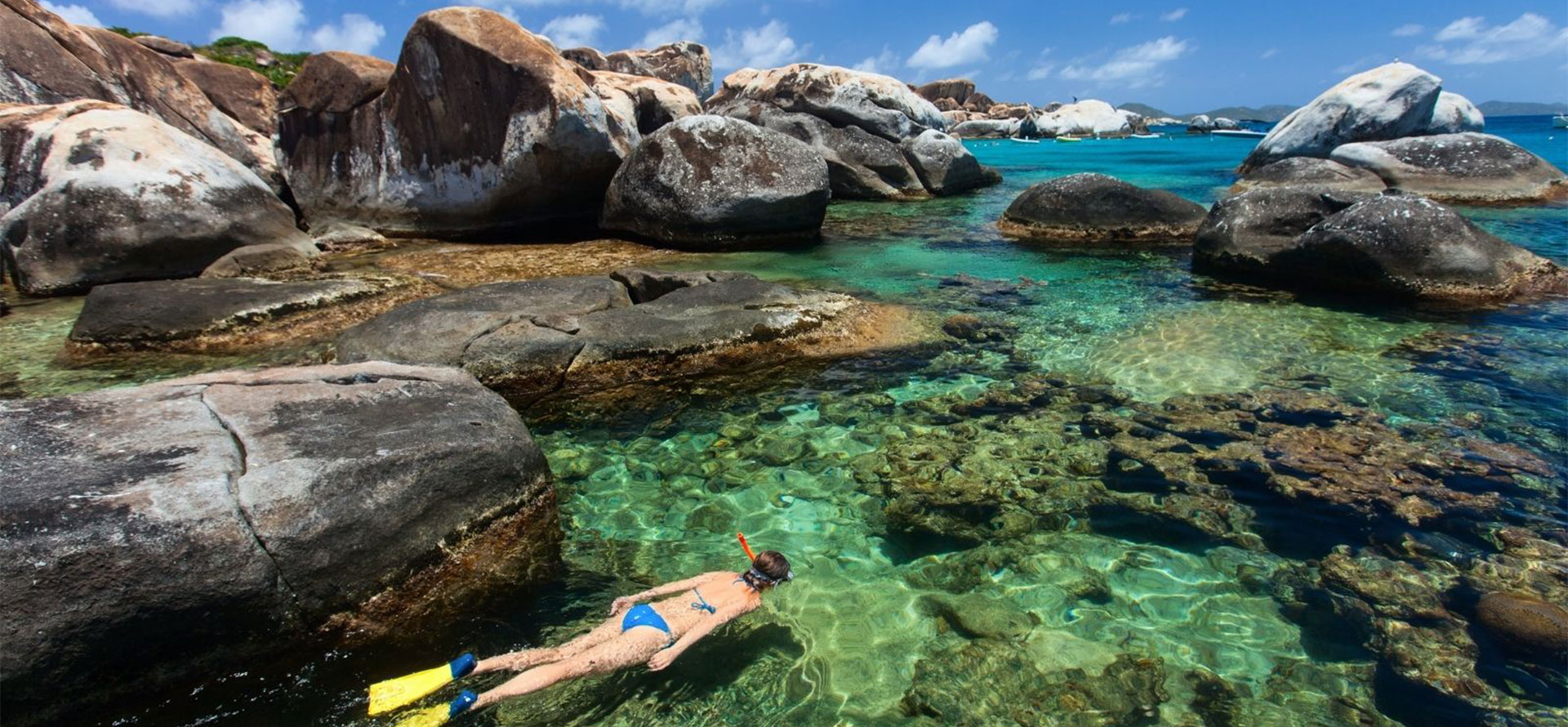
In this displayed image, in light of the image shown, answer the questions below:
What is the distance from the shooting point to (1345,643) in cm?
351

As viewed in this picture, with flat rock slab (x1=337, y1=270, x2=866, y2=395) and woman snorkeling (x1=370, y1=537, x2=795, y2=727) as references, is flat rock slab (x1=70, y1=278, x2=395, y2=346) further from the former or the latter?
woman snorkeling (x1=370, y1=537, x2=795, y2=727)

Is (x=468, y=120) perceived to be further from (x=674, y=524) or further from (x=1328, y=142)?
(x=1328, y=142)

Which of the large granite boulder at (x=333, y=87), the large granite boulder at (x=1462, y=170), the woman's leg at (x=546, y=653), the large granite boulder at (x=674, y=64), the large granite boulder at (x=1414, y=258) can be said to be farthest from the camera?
the large granite boulder at (x=674, y=64)

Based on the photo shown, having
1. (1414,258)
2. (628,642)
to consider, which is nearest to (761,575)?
(628,642)

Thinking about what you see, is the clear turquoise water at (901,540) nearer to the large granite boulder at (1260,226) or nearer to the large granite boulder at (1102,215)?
the large granite boulder at (1260,226)

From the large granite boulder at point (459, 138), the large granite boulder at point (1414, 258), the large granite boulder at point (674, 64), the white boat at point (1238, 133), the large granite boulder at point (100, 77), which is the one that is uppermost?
the large granite boulder at point (674, 64)

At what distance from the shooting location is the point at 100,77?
41.7 ft

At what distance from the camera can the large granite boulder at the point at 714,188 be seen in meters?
12.6

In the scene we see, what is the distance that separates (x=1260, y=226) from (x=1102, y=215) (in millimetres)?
3681

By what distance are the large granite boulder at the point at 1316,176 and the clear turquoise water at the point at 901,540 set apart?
9837 millimetres

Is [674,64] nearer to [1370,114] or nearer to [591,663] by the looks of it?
[1370,114]

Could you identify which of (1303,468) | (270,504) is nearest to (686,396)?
(270,504)

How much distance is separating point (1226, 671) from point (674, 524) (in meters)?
2.97

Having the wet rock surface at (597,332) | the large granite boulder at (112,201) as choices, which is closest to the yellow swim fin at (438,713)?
the wet rock surface at (597,332)
